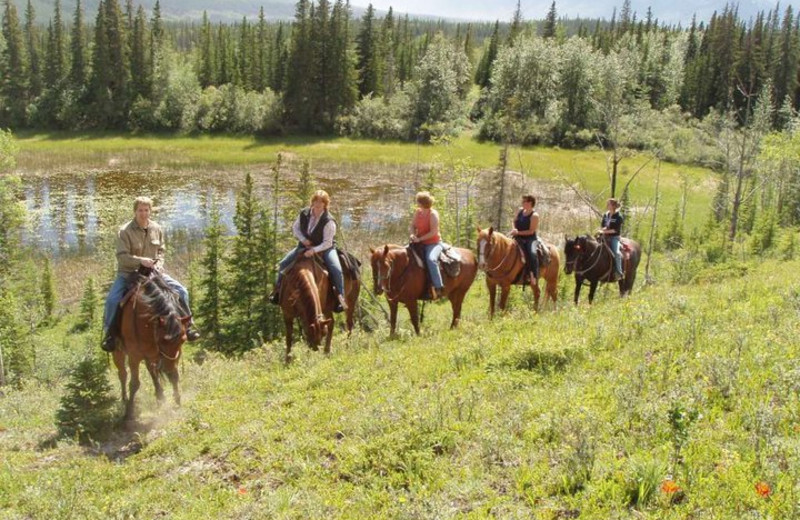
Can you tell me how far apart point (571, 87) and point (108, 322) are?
79.9 m

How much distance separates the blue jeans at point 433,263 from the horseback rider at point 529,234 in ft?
10.0

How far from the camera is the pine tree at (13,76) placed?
84.5 m

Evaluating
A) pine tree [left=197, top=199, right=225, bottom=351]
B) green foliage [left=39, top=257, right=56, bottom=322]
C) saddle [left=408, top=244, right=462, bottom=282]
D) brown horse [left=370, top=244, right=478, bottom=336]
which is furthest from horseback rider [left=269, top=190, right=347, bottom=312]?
green foliage [left=39, top=257, right=56, bottom=322]

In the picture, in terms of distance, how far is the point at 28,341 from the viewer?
2788 cm

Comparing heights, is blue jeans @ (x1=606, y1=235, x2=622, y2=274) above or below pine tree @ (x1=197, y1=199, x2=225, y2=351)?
above

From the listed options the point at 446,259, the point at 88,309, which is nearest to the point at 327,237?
the point at 446,259

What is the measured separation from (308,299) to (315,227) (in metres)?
1.66

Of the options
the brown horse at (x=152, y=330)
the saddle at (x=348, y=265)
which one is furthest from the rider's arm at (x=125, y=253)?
the saddle at (x=348, y=265)

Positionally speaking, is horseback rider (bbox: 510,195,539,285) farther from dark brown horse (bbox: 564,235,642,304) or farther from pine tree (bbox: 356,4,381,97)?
pine tree (bbox: 356,4,381,97)

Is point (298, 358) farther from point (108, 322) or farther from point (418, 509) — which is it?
point (418, 509)

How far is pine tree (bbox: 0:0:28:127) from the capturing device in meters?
84.5

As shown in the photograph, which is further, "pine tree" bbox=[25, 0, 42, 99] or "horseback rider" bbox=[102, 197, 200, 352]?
"pine tree" bbox=[25, 0, 42, 99]

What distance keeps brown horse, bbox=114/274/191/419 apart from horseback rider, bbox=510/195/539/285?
931 cm

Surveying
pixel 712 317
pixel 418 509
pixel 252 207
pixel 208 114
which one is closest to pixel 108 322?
pixel 418 509
